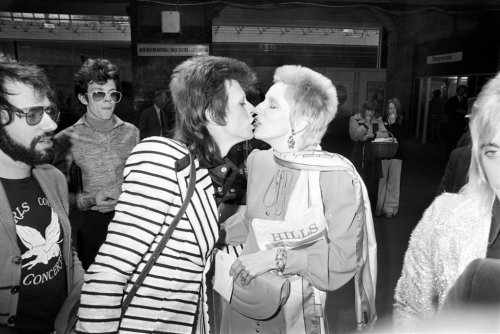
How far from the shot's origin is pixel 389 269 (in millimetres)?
4305

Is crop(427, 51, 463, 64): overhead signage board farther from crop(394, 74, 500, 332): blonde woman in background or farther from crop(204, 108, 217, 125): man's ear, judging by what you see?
crop(204, 108, 217, 125): man's ear

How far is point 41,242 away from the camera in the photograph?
1618 mm

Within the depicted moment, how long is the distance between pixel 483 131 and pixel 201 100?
0.97 m

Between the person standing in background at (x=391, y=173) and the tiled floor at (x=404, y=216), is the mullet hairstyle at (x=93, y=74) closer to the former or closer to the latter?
the tiled floor at (x=404, y=216)

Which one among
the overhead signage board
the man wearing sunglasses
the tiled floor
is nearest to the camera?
the man wearing sunglasses

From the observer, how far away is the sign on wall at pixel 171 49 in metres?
8.36

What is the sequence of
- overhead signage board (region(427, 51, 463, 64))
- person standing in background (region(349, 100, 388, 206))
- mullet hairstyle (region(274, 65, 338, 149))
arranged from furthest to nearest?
1. overhead signage board (region(427, 51, 463, 64))
2. person standing in background (region(349, 100, 388, 206))
3. mullet hairstyle (region(274, 65, 338, 149))

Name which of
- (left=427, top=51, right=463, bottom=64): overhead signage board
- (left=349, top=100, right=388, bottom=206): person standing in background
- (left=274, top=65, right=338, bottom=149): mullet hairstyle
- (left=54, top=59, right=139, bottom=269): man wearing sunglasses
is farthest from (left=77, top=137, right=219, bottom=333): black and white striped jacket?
(left=427, top=51, right=463, bottom=64): overhead signage board

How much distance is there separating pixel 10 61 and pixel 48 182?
0.52 metres

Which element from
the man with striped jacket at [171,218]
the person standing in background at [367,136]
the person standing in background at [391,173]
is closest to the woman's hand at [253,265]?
the man with striped jacket at [171,218]

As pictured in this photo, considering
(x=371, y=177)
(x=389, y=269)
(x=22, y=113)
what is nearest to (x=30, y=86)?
(x=22, y=113)

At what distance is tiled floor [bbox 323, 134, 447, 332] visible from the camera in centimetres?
384

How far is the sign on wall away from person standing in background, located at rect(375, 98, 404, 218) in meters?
4.10

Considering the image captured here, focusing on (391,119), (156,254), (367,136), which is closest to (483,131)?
(156,254)
